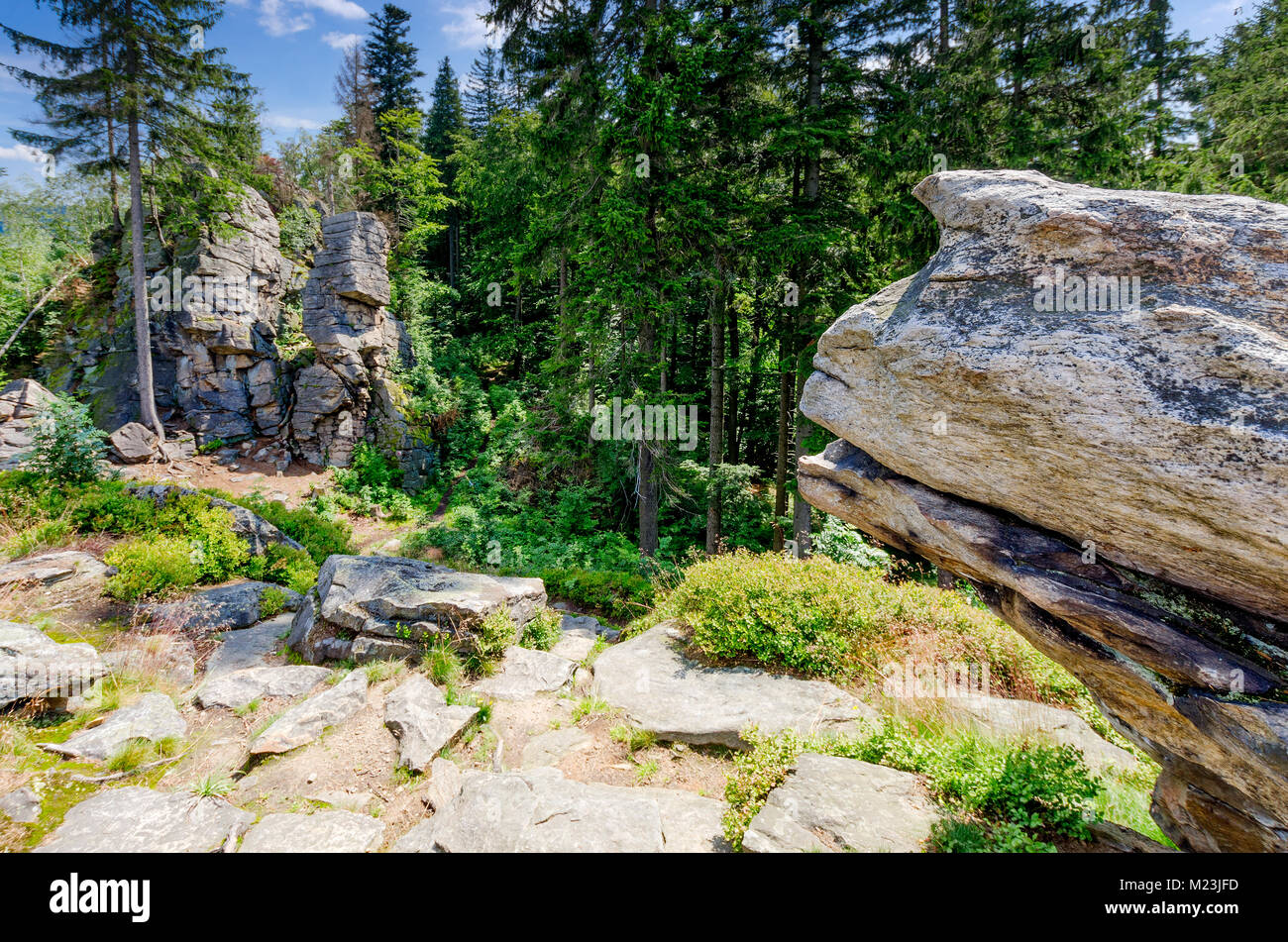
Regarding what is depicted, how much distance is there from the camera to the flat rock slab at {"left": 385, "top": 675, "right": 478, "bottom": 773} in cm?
495

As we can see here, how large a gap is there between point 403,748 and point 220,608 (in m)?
5.92

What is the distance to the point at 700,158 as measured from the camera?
12375 mm

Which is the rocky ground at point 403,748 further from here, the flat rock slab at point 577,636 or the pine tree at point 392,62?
the pine tree at point 392,62

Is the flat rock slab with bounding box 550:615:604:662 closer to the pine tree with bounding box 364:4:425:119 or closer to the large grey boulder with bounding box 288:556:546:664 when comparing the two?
the large grey boulder with bounding box 288:556:546:664

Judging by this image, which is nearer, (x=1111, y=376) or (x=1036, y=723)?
(x=1111, y=376)

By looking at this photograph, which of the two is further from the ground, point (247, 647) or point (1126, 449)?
point (1126, 449)

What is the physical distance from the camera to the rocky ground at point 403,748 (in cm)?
362

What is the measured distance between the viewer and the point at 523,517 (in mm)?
16484

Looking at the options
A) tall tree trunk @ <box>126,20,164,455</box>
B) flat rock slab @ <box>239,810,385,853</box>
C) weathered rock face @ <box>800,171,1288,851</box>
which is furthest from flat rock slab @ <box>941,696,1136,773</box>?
tall tree trunk @ <box>126,20,164,455</box>

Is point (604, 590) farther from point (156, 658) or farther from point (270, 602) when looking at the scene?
point (156, 658)

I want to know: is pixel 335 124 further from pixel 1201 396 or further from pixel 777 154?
pixel 1201 396

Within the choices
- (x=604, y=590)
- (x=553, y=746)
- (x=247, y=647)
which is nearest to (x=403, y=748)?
(x=553, y=746)
